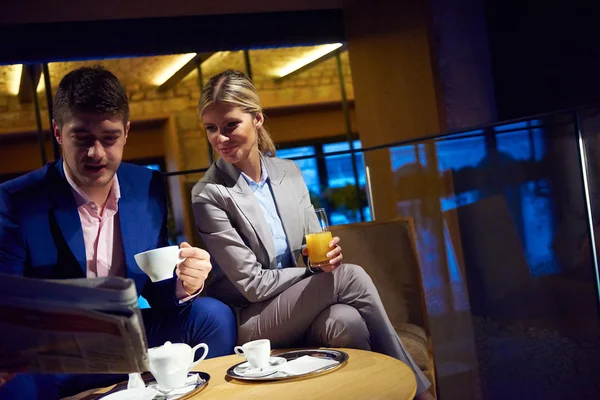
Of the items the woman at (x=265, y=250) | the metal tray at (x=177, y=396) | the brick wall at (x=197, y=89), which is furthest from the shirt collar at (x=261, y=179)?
the brick wall at (x=197, y=89)

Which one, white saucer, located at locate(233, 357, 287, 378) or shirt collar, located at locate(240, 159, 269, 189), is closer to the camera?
white saucer, located at locate(233, 357, 287, 378)

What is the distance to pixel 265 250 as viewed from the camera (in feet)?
7.07

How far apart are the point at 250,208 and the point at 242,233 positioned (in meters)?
0.09

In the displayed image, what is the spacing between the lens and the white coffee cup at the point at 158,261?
4.73ft

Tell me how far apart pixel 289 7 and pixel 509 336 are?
9.36 ft

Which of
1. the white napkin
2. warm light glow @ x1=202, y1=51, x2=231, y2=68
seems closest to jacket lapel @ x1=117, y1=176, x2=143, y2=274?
the white napkin

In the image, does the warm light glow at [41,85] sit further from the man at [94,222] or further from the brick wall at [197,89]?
the man at [94,222]

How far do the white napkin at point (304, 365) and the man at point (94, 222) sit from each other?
16.5 inches

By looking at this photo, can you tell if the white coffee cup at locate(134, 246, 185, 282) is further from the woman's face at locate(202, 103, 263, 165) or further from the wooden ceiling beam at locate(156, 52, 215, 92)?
the wooden ceiling beam at locate(156, 52, 215, 92)

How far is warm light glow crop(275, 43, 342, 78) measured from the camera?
271 inches

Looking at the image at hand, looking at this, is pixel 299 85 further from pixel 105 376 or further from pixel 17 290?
pixel 17 290

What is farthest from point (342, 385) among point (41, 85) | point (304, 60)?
point (304, 60)

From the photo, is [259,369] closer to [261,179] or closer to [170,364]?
[170,364]

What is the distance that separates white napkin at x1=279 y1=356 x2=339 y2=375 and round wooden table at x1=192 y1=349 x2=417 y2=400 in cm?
4
